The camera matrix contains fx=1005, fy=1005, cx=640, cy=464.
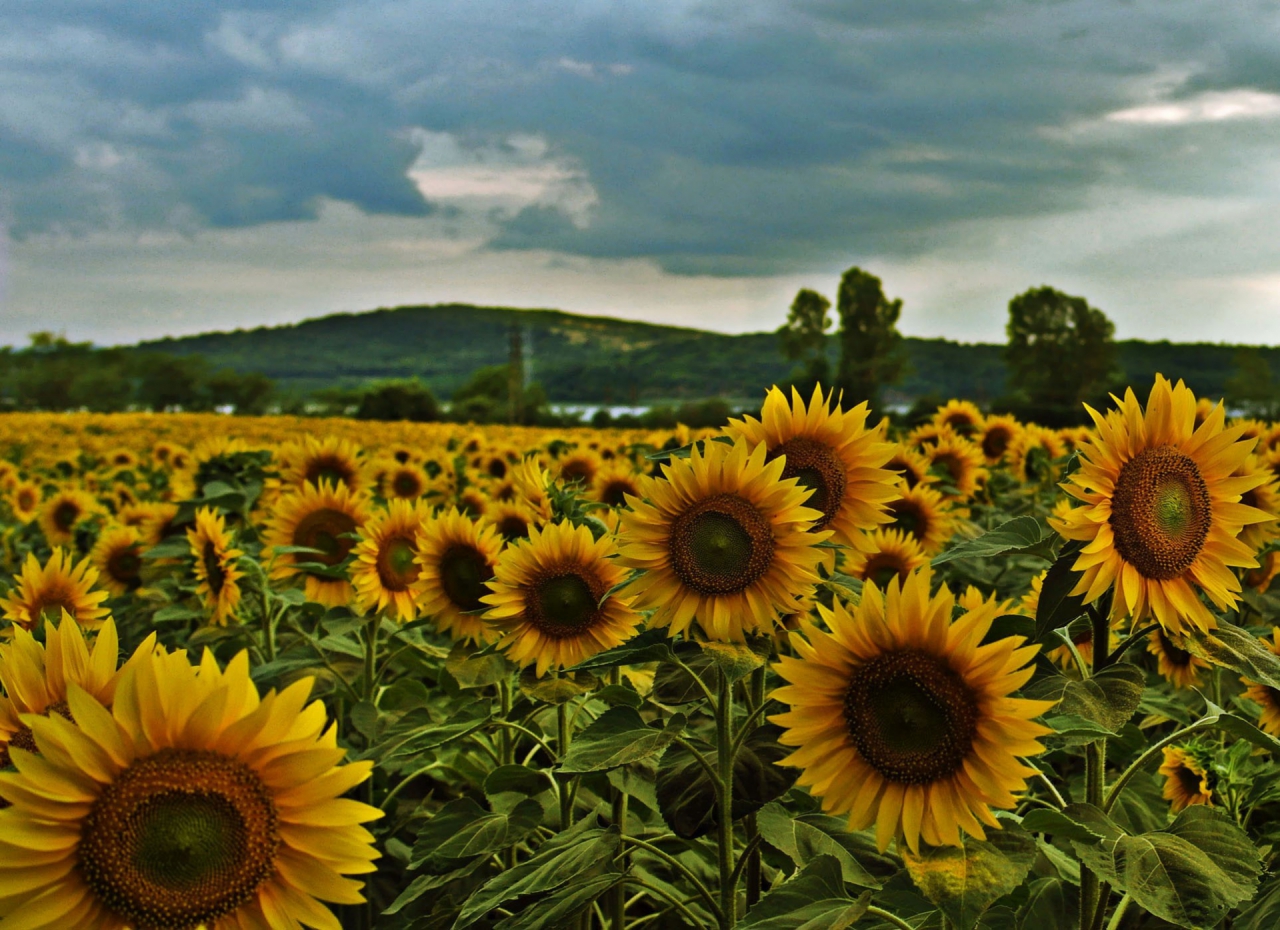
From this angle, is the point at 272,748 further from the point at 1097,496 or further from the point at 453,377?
the point at 453,377

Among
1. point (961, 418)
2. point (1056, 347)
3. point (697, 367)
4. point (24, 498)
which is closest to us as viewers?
point (961, 418)

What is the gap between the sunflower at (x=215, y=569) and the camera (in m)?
4.06

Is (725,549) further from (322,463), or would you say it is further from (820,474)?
(322,463)

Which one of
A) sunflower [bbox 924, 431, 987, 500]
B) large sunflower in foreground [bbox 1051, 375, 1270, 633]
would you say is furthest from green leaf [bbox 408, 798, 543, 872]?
sunflower [bbox 924, 431, 987, 500]

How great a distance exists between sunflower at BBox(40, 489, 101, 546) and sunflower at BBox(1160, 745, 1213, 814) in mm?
7015

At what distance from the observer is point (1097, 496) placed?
2.08 m

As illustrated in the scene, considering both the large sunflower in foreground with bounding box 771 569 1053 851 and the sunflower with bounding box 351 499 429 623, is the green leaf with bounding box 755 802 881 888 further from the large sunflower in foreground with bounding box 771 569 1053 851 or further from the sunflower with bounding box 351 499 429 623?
→ the sunflower with bounding box 351 499 429 623

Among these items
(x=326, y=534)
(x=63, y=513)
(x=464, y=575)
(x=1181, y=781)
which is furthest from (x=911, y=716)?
(x=63, y=513)

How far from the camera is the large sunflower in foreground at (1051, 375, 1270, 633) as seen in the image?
2.05m

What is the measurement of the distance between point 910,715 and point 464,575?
1.76 meters

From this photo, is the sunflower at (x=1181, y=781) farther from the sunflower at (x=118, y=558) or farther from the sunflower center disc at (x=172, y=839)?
the sunflower at (x=118, y=558)

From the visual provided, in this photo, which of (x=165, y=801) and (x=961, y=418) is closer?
(x=165, y=801)

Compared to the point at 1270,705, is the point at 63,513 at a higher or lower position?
lower

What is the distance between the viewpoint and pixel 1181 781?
3.19 m
